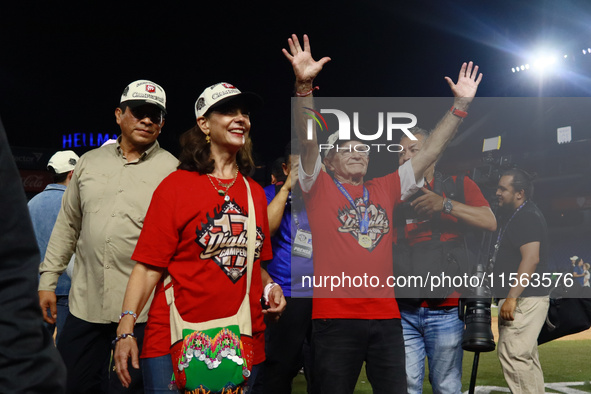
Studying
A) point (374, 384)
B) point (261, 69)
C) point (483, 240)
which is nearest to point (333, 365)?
point (374, 384)

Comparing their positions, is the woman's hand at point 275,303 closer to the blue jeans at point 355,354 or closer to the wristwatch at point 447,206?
the blue jeans at point 355,354

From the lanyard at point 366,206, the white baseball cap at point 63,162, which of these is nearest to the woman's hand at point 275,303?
the lanyard at point 366,206

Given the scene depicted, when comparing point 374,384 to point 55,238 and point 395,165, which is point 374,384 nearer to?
point 395,165

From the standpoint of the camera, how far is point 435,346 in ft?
14.2

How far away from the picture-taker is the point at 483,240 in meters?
4.85

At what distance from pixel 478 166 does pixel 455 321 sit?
1.42 m

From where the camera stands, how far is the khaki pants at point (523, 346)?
16.0ft

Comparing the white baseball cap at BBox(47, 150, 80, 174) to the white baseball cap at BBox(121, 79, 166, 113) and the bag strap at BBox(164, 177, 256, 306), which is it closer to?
the white baseball cap at BBox(121, 79, 166, 113)

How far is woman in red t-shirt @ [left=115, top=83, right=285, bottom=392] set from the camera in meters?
2.64

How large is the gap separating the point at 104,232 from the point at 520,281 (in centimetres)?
308

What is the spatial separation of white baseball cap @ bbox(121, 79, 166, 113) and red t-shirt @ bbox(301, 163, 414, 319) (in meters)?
0.99

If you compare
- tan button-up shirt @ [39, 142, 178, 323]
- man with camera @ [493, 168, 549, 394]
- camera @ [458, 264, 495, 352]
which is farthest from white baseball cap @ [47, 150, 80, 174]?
man with camera @ [493, 168, 549, 394]

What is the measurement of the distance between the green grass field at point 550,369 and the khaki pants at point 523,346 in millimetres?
1389

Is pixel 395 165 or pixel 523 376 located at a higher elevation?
pixel 395 165
